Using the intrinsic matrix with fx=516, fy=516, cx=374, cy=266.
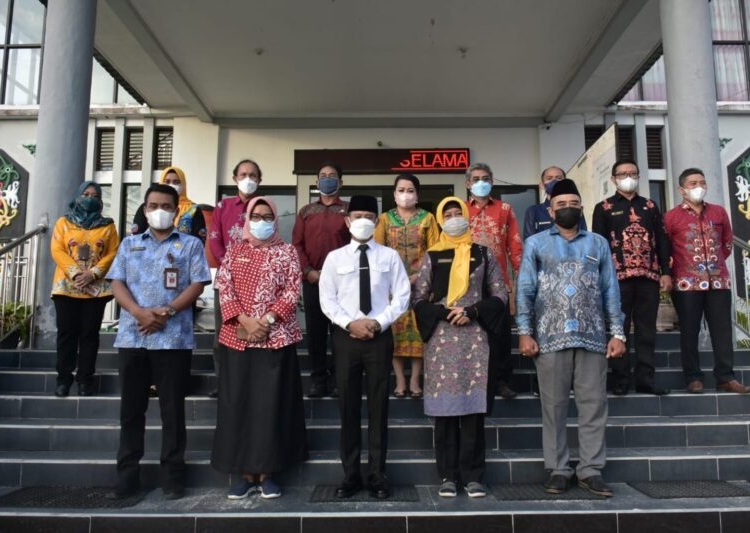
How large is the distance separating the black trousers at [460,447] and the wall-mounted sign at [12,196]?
9.60 metres

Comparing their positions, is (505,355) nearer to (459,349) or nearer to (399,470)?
(459,349)

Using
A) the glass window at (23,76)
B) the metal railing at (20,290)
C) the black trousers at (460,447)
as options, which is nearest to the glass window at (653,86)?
the black trousers at (460,447)

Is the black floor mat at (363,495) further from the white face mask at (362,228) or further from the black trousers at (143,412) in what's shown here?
the white face mask at (362,228)

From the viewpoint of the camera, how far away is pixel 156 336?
139 inches

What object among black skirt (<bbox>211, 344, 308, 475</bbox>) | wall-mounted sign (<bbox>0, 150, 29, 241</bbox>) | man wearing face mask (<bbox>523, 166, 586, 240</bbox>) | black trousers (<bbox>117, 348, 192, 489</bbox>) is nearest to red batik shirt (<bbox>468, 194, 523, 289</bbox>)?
man wearing face mask (<bbox>523, 166, 586, 240</bbox>)

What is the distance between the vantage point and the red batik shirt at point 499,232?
15.7 feet

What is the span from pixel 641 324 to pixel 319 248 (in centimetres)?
288

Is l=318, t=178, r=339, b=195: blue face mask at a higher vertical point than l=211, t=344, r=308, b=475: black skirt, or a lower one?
higher

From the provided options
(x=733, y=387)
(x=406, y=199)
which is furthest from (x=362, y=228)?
(x=733, y=387)

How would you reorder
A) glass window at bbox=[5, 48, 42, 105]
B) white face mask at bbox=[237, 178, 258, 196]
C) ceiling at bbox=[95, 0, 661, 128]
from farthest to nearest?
glass window at bbox=[5, 48, 42, 105] < ceiling at bbox=[95, 0, 661, 128] < white face mask at bbox=[237, 178, 258, 196]

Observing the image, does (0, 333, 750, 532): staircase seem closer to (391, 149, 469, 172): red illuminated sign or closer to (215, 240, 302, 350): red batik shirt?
(215, 240, 302, 350): red batik shirt

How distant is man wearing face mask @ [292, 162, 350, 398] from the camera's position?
439cm

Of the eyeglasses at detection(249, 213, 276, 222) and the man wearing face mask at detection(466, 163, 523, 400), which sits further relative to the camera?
the man wearing face mask at detection(466, 163, 523, 400)

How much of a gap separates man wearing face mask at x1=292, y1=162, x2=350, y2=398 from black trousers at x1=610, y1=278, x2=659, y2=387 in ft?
8.20
